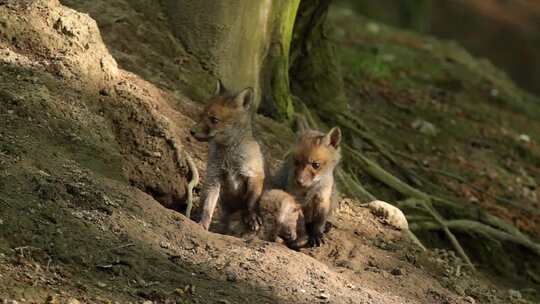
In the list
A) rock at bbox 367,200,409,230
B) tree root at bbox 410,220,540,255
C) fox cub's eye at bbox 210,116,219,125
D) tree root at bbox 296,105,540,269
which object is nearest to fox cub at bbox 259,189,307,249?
fox cub's eye at bbox 210,116,219,125

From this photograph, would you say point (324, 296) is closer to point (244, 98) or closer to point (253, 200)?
point (253, 200)

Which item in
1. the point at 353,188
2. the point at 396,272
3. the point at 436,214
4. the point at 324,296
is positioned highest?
the point at 324,296

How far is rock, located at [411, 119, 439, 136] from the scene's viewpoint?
42.5 ft

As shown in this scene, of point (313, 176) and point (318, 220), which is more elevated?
point (313, 176)

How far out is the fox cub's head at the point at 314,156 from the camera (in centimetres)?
729

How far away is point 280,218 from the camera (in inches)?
287

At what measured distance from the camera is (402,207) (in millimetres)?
10227

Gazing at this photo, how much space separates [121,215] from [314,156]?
1835 mm

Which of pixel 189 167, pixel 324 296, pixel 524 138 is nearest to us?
pixel 324 296

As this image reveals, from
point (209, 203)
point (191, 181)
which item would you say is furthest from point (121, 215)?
point (191, 181)

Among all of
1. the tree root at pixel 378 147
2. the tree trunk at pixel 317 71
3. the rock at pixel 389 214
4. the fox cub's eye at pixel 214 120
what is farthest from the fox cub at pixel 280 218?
the tree trunk at pixel 317 71

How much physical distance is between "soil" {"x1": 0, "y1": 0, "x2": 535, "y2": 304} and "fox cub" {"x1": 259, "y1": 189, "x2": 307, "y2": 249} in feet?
0.66

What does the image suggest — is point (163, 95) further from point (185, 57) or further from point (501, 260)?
point (501, 260)

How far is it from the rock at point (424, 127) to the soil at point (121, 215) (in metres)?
4.48
